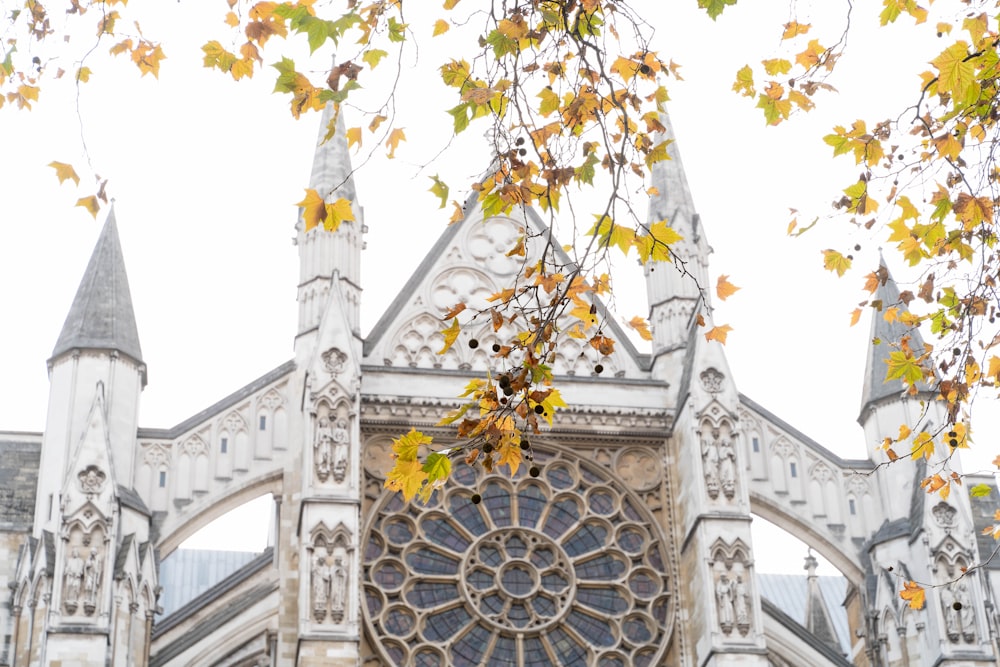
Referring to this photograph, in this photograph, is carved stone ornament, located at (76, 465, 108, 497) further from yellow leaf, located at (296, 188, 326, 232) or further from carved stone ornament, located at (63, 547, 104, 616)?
yellow leaf, located at (296, 188, 326, 232)

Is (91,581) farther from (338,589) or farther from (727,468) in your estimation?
(727,468)

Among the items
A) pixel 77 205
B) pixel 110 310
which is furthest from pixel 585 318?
pixel 110 310

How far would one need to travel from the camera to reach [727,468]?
24766 millimetres

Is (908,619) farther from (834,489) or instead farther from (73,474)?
(73,474)

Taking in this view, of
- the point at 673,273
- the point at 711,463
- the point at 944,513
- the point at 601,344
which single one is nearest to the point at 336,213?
the point at 601,344

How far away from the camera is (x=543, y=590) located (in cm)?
2450

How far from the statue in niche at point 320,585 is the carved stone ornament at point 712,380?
664cm

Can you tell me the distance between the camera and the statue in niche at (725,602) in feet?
77.0

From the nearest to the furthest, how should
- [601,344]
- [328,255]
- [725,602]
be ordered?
[601,344] → [725,602] → [328,255]

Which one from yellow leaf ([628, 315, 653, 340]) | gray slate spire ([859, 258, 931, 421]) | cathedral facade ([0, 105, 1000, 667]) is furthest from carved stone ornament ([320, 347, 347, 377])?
yellow leaf ([628, 315, 653, 340])

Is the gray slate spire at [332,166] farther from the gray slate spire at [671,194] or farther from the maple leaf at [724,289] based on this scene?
the maple leaf at [724,289]

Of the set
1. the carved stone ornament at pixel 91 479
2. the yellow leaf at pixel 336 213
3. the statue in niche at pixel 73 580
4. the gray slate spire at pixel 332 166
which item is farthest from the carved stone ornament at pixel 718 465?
the yellow leaf at pixel 336 213

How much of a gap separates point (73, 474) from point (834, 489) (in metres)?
11.7

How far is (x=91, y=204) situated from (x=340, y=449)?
12.4m
